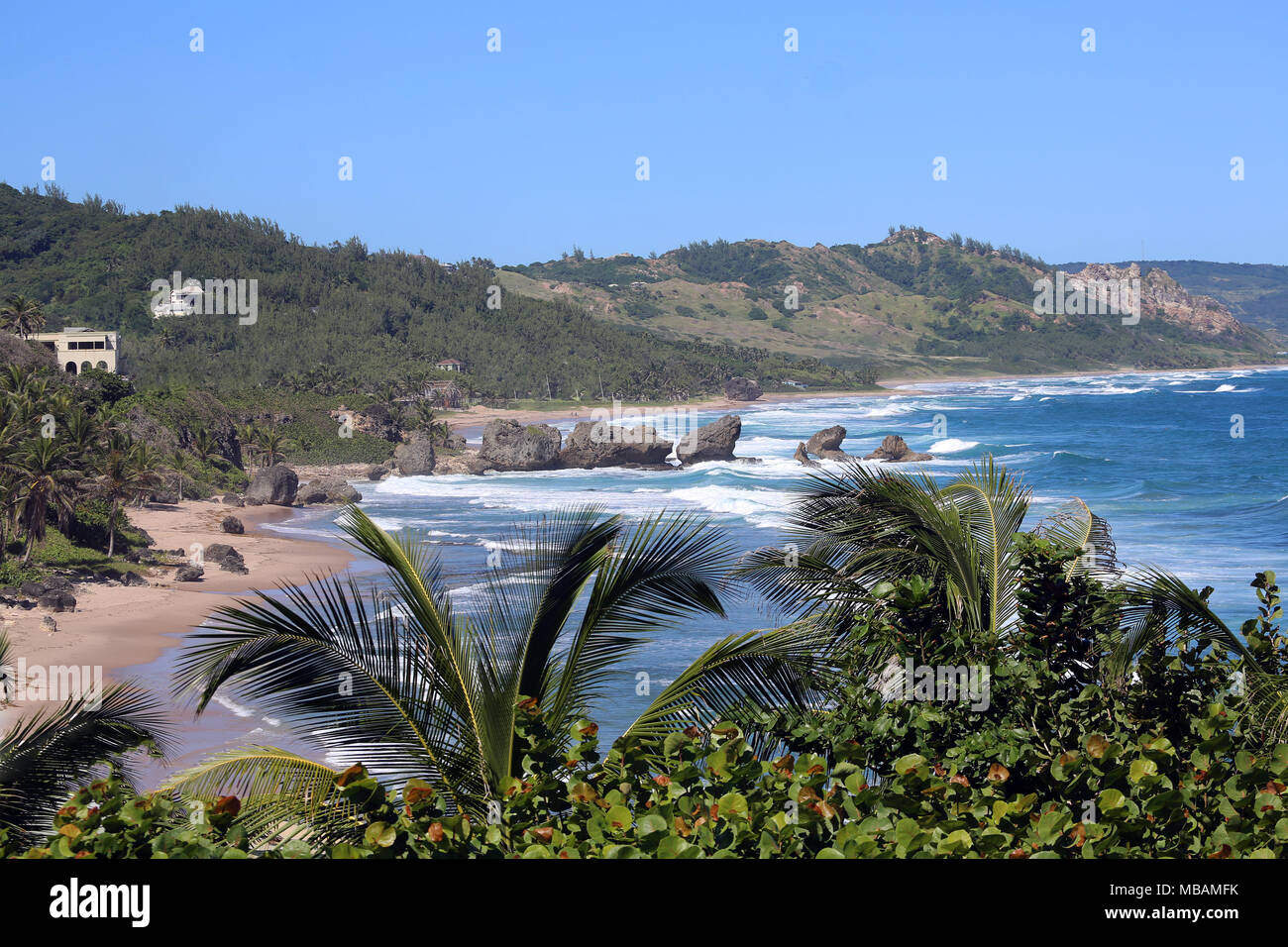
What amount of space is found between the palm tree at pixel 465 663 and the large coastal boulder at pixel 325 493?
43247mm

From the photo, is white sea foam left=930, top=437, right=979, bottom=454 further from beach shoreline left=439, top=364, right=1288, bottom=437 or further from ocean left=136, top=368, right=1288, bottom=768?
beach shoreline left=439, top=364, right=1288, bottom=437

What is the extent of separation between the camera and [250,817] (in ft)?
18.4

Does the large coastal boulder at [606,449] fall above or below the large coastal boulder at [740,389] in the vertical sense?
below

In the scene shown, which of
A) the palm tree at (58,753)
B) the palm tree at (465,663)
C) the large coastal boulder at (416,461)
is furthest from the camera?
the large coastal boulder at (416,461)

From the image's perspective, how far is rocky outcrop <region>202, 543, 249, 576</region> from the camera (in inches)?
1283

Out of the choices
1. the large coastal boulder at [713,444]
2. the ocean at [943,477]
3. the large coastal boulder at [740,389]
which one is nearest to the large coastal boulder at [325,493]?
the ocean at [943,477]

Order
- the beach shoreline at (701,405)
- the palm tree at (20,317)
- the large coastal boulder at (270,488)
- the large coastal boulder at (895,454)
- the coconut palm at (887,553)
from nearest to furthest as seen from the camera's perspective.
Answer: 1. the coconut palm at (887,553)
2. the large coastal boulder at (270,488)
3. the palm tree at (20,317)
4. the large coastal boulder at (895,454)
5. the beach shoreline at (701,405)

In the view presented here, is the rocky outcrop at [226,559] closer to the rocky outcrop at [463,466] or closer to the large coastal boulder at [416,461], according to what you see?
the large coastal boulder at [416,461]

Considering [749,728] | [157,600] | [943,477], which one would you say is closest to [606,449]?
[943,477]

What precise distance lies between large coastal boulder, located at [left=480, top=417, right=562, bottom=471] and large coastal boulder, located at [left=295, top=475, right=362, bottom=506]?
12968 millimetres

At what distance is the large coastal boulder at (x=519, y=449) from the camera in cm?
6366

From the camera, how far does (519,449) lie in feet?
210

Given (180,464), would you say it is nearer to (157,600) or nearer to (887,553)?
(157,600)

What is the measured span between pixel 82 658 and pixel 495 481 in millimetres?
37287
